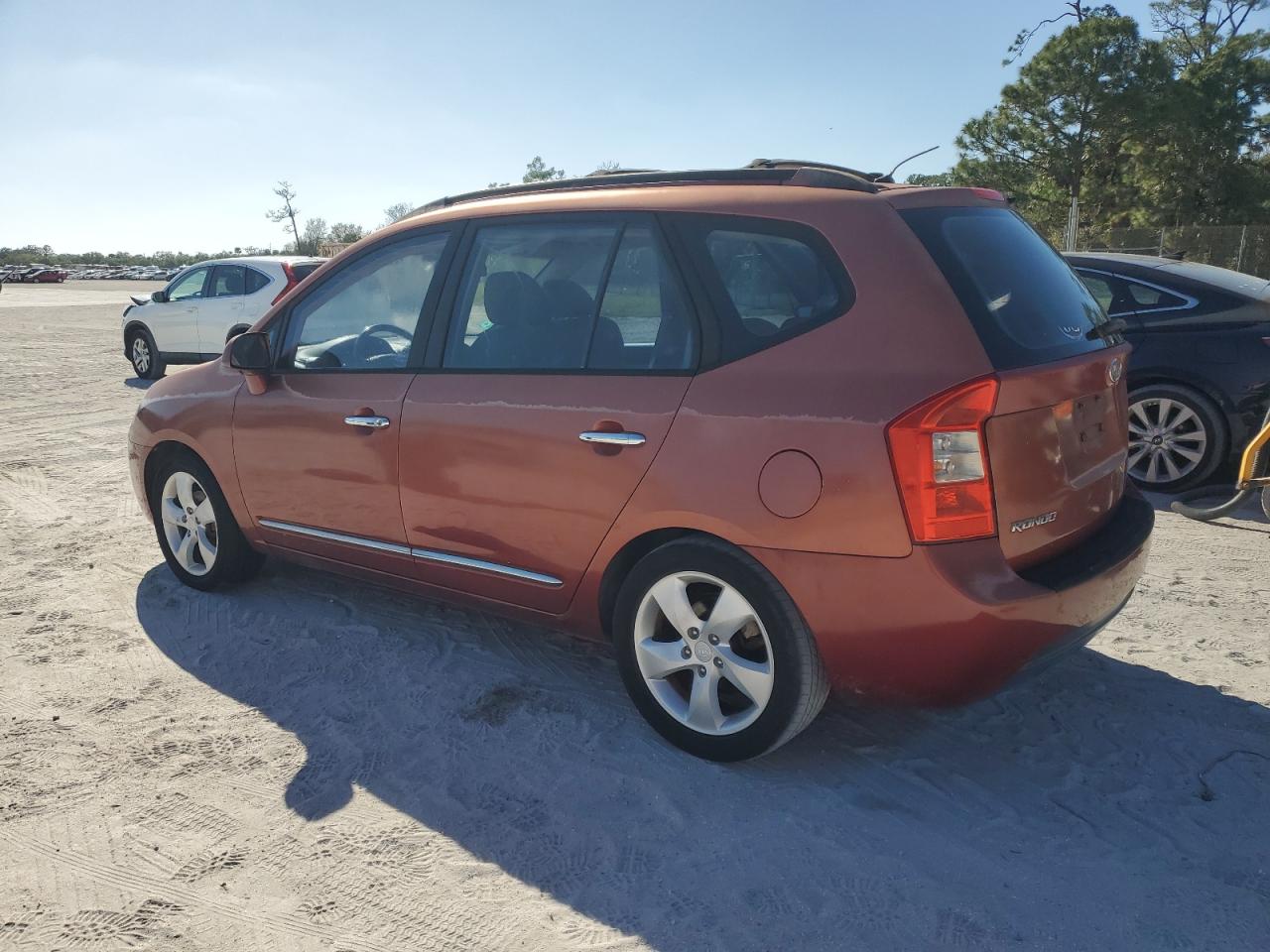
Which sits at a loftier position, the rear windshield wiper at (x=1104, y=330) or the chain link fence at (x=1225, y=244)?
the chain link fence at (x=1225, y=244)

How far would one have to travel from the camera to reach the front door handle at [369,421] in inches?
150

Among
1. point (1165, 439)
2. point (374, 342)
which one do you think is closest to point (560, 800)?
point (374, 342)

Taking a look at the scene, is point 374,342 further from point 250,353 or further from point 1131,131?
point 1131,131

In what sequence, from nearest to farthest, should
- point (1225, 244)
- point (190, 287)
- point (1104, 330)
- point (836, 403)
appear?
point (836, 403), point (1104, 330), point (190, 287), point (1225, 244)

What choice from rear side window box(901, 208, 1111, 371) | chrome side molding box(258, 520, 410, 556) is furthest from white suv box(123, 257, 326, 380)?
rear side window box(901, 208, 1111, 371)

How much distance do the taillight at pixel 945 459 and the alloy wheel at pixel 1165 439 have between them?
439 cm

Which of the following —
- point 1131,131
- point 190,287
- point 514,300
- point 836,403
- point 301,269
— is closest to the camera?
point 836,403

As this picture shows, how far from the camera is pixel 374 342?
402cm

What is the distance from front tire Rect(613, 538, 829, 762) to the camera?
2.89 metres

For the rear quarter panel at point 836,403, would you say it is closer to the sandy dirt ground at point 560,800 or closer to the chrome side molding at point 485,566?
the chrome side molding at point 485,566

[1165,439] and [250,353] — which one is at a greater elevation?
[250,353]

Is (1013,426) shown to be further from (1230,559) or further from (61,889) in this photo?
(1230,559)

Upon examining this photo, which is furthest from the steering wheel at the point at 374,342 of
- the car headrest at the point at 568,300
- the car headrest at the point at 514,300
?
the car headrest at the point at 568,300

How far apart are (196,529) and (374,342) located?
5.11ft
